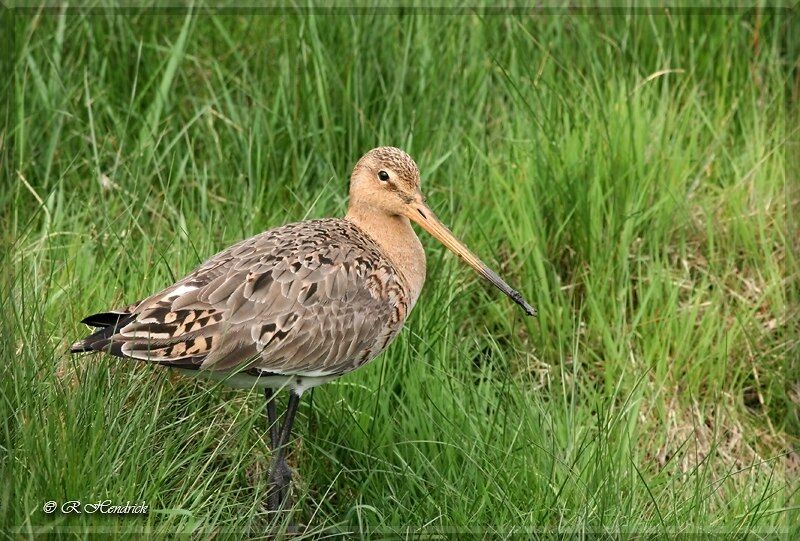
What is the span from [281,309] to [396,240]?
2.63 feet

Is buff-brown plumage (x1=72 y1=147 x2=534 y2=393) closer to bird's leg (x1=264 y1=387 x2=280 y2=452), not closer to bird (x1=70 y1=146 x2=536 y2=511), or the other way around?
bird (x1=70 y1=146 x2=536 y2=511)

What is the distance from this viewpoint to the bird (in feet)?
16.2

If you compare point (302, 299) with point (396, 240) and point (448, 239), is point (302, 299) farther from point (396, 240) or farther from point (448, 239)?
point (448, 239)

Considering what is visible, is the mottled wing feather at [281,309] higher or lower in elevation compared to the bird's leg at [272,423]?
higher

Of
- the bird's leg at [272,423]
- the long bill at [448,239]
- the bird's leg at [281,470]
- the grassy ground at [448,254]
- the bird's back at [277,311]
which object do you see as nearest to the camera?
the grassy ground at [448,254]

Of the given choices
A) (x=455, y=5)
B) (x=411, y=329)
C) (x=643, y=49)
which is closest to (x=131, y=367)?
(x=411, y=329)

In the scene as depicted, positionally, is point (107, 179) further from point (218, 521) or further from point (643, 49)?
point (643, 49)

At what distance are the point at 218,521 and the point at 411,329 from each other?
1.61 metres

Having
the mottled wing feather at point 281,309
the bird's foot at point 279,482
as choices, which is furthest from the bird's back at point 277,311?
the bird's foot at point 279,482

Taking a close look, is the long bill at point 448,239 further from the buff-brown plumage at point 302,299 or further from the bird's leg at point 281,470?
the bird's leg at point 281,470

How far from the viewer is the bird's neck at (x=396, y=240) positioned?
5746mm

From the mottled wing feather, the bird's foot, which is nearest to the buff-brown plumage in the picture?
the mottled wing feather

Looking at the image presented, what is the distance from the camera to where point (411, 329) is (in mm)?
5902
